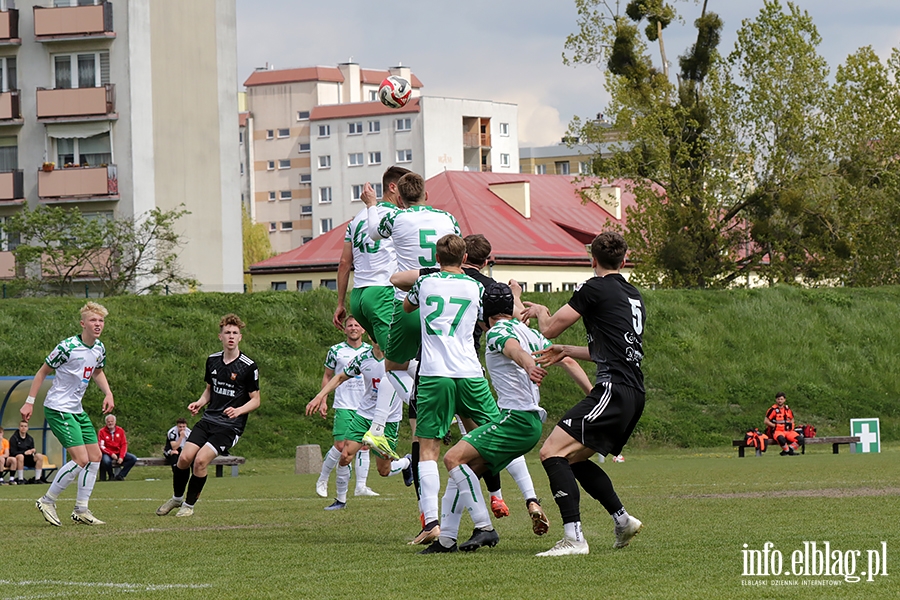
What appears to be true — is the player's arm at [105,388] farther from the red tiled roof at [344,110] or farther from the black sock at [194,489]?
the red tiled roof at [344,110]

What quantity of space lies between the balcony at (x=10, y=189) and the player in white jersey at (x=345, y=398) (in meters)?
37.8

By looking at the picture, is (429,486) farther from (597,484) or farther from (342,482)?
(342,482)

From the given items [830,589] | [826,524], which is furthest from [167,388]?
[830,589]

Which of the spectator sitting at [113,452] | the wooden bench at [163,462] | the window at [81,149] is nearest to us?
the spectator sitting at [113,452]

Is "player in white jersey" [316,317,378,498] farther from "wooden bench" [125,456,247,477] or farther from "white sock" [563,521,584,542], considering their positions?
"wooden bench" [125,456,247,477]

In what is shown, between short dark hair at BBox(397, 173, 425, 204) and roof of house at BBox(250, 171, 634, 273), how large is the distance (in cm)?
5430

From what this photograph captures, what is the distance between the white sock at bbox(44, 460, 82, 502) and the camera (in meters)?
13.5

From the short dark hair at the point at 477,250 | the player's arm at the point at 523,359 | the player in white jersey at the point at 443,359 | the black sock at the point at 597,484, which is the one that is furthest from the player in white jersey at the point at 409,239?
the black sock at the point at 597,484

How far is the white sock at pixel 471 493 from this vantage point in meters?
9.49

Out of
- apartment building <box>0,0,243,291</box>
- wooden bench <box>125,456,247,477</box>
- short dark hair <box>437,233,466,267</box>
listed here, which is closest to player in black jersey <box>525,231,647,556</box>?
short dark hair <box>437,233,466,267</box>

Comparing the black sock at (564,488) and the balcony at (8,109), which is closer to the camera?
the black sock at (564,488)

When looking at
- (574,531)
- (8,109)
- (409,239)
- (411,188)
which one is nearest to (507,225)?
(8,109)

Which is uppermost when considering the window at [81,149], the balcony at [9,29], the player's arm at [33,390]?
the balcony at [9,29]

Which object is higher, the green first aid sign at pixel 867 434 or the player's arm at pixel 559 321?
the player's arm at pixel 559 321
